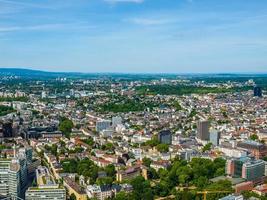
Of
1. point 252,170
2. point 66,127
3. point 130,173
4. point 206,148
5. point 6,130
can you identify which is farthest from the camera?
point 66,127

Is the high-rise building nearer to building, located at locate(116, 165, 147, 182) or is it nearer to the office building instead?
building, located at locate(116, 165, 147, 182)

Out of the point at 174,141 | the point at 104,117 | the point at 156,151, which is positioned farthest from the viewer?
the point at 104,117

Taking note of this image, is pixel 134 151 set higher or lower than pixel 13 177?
lower

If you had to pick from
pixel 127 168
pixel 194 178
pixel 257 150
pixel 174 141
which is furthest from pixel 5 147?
pixel 257 150

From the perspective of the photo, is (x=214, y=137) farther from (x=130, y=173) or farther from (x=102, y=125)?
(x=130, y=173)

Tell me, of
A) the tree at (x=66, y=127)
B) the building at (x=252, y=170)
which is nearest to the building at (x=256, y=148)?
the building at (x=252, y=170)

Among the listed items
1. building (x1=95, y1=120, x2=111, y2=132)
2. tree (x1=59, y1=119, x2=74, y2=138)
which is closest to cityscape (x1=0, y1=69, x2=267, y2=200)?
building (x1=95, y1=120, x2=111, y2=132)

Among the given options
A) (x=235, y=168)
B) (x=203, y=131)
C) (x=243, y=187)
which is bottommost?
(x=243, y=187)

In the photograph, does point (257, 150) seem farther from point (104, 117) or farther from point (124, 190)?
point (104, 117)

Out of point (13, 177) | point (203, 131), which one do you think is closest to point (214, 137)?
point (203, 131)
